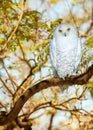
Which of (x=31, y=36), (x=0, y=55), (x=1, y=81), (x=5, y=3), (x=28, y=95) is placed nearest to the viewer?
(x=28, y=95)

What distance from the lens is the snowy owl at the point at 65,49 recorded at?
4918 millimetres

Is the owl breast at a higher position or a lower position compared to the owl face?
lower

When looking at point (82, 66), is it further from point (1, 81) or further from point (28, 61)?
point (1, 81)

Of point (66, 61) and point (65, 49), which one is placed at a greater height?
point (65, 49)

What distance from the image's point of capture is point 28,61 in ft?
19.2

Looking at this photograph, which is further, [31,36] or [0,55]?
[31,36]

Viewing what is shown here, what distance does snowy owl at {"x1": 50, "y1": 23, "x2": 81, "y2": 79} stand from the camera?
16.1 feet

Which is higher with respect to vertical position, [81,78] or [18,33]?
[18,33]

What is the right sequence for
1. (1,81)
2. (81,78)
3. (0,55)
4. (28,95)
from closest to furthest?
1. (81,78)
2. (28,95)
3. (0,55)
4. (1,81)

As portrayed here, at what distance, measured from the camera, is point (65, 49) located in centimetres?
502

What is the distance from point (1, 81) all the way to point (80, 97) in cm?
151

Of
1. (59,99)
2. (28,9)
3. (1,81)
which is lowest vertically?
(59,99)

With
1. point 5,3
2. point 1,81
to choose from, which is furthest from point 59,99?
point 5,3

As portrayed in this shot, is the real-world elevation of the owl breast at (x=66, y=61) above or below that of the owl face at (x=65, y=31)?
below
